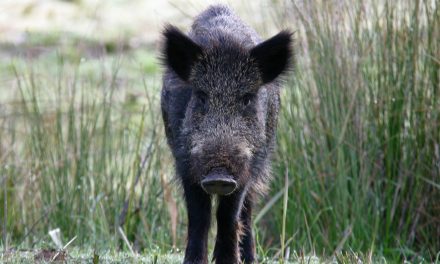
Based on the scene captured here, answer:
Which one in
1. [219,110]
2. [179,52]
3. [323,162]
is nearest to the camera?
[219,110]

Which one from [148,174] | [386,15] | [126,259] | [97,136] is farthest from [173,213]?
[386,15]

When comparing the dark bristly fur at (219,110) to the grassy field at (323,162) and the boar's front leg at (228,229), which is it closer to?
the boar's front leg at (228,229)

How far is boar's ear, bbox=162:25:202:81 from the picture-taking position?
4848 mm

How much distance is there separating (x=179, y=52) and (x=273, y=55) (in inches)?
19.5

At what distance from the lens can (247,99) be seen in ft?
15.6

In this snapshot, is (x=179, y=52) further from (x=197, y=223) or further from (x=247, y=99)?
(x=197, y=223)

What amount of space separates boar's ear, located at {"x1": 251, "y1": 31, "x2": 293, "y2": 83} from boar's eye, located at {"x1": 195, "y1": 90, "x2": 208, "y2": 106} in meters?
0.35

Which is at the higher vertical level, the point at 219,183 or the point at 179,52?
the point at 179,52

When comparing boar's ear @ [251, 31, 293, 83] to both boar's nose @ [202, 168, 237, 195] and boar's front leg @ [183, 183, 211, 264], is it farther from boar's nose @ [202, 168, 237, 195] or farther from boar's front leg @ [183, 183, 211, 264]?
boar's nose @ [202, 168, 237, 195]

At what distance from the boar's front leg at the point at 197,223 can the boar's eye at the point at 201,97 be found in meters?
0.42

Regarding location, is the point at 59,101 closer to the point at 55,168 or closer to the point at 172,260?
the point at 55,168

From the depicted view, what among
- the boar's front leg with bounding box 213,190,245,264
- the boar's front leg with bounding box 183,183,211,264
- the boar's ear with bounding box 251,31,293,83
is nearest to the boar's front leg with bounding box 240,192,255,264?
the boar's front leg with bounding box 213,190,245,264

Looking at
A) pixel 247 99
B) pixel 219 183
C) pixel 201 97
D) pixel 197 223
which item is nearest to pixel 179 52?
pixel 201 97

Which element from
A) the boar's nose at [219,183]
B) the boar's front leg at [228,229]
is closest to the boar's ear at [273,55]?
the boar's front leg at [228,229]
